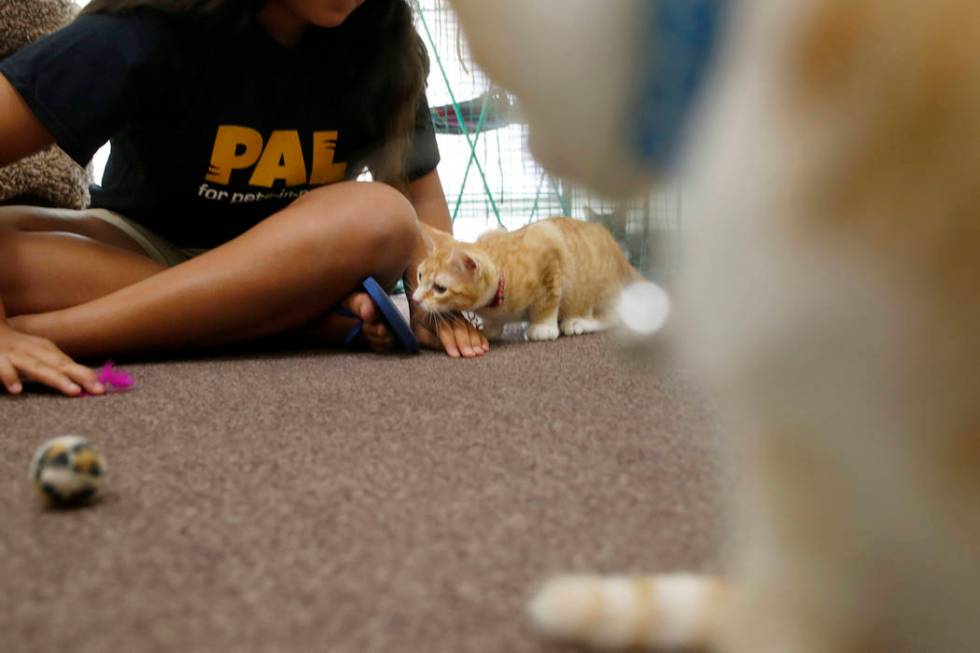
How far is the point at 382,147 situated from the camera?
1278 mm

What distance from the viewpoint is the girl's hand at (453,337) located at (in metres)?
1.20

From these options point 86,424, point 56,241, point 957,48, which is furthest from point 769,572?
point 56,241

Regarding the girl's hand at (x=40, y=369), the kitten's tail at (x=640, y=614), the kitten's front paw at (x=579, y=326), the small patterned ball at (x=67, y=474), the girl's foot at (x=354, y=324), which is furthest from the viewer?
the kitten's front paw at (x=579, y=326)

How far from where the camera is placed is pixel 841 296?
0.78ft

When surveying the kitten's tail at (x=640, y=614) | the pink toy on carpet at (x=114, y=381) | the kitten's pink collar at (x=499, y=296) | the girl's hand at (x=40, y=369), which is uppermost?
the kitten's tail at (x=640, y=614)

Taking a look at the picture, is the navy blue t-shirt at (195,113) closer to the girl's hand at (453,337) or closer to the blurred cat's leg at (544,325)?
the girl's hand at (453,337)

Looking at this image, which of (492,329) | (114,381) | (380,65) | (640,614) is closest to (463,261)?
(492,329)

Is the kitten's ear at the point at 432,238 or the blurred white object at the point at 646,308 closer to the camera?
the blurred white object at the point at 646,308

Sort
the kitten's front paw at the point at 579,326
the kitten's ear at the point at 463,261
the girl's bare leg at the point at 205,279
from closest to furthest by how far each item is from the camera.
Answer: the girl's bare leg at the point at 205,279 → the kitten's ear at the point at 463,261 → the kitten's front paw at the point at 579,326

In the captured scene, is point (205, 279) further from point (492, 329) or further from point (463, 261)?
point (492, 329)

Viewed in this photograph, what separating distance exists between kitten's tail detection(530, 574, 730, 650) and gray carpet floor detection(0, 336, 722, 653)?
0.06 feet

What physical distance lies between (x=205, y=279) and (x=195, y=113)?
230mm

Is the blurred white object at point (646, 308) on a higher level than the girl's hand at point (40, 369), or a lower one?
higher

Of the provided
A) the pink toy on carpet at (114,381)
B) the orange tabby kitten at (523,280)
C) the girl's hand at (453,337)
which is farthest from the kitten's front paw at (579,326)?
the pink toy on carpet at (114,381)
